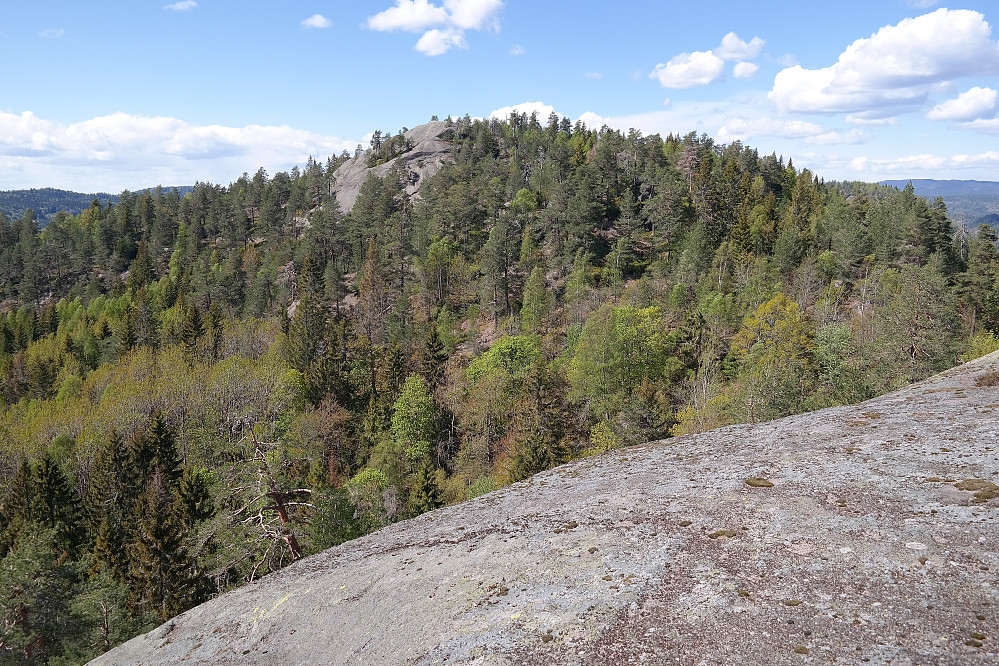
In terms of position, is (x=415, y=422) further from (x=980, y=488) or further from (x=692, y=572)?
(x=980, y=488)

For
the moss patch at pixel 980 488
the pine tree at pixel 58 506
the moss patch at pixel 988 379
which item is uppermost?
the moss patch at pixel 988 379

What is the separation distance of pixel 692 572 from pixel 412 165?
468 ft

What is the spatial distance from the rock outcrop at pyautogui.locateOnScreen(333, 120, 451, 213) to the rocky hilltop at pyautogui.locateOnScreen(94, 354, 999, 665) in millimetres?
123208

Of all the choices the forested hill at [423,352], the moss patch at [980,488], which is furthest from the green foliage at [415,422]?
the moss patch at [980,488]

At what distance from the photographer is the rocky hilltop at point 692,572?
24.0 ft

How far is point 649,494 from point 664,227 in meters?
75.5

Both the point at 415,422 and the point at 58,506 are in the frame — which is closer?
the point at 58,506

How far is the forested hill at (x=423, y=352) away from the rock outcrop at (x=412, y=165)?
19.0 m

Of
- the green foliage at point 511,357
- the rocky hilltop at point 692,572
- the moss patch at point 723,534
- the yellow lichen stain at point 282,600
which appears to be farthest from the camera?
the green foliage at point 511,357

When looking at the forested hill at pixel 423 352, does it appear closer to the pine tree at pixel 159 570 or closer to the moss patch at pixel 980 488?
the pine tree at pixel 159 570

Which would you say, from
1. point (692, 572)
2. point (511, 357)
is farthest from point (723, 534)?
point (511, 357)

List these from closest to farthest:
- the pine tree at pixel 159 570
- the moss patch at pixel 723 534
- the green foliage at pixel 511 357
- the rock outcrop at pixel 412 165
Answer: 1. the moss patch at pixel 723 534
2. the pine tree at pixel 159 570
3. the green foliage at pixel 511 357
4. the rock outcrop at pixel 412 165

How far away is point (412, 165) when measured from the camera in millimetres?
141125

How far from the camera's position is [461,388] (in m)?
60.1
